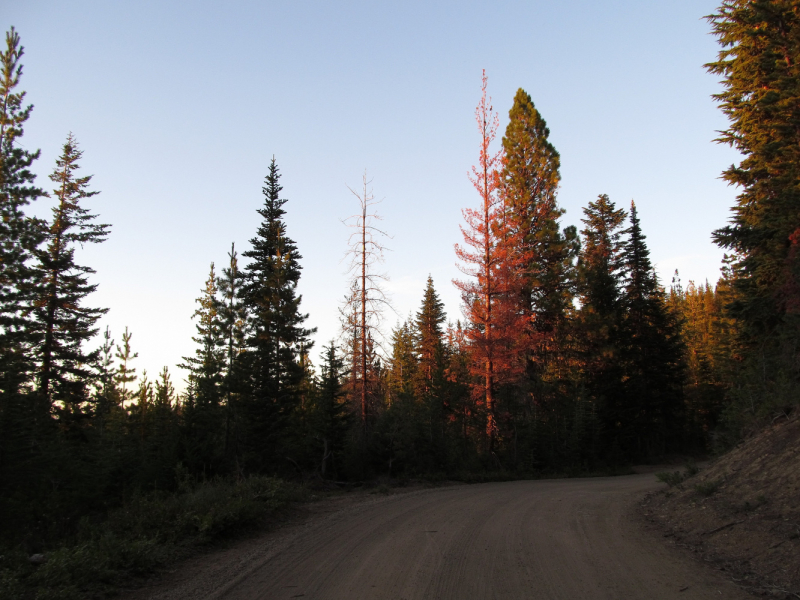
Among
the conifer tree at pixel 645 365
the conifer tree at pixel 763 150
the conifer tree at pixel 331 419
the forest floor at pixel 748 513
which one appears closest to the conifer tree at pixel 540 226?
the conifer tree at pixel 645 365

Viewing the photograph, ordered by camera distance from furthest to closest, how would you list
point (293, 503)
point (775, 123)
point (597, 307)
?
point (597, 307), point (775, 123), point (293, 503)

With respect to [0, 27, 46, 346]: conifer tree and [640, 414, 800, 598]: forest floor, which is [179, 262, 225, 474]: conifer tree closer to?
[0, 27, 46, 346]: conifer tree

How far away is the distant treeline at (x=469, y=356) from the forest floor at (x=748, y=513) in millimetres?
1971

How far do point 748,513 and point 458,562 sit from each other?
4.87m

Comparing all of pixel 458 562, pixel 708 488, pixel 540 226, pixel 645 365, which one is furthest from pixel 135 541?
pixel 645 365

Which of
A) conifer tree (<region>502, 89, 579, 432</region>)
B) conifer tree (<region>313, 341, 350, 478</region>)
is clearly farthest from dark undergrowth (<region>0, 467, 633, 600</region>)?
conifer tree (<region>502, 89, 579, 432</region>)

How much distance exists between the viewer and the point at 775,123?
15539mm

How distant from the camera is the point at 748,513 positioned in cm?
770

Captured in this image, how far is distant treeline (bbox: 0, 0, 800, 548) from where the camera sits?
1450 cm

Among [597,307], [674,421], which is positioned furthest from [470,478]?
[674,421]

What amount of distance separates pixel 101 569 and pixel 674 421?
115 feet

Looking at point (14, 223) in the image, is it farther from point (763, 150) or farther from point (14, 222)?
point (763, 150)

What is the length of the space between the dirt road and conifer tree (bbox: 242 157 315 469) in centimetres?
985

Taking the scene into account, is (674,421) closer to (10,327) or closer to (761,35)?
(761,35)
